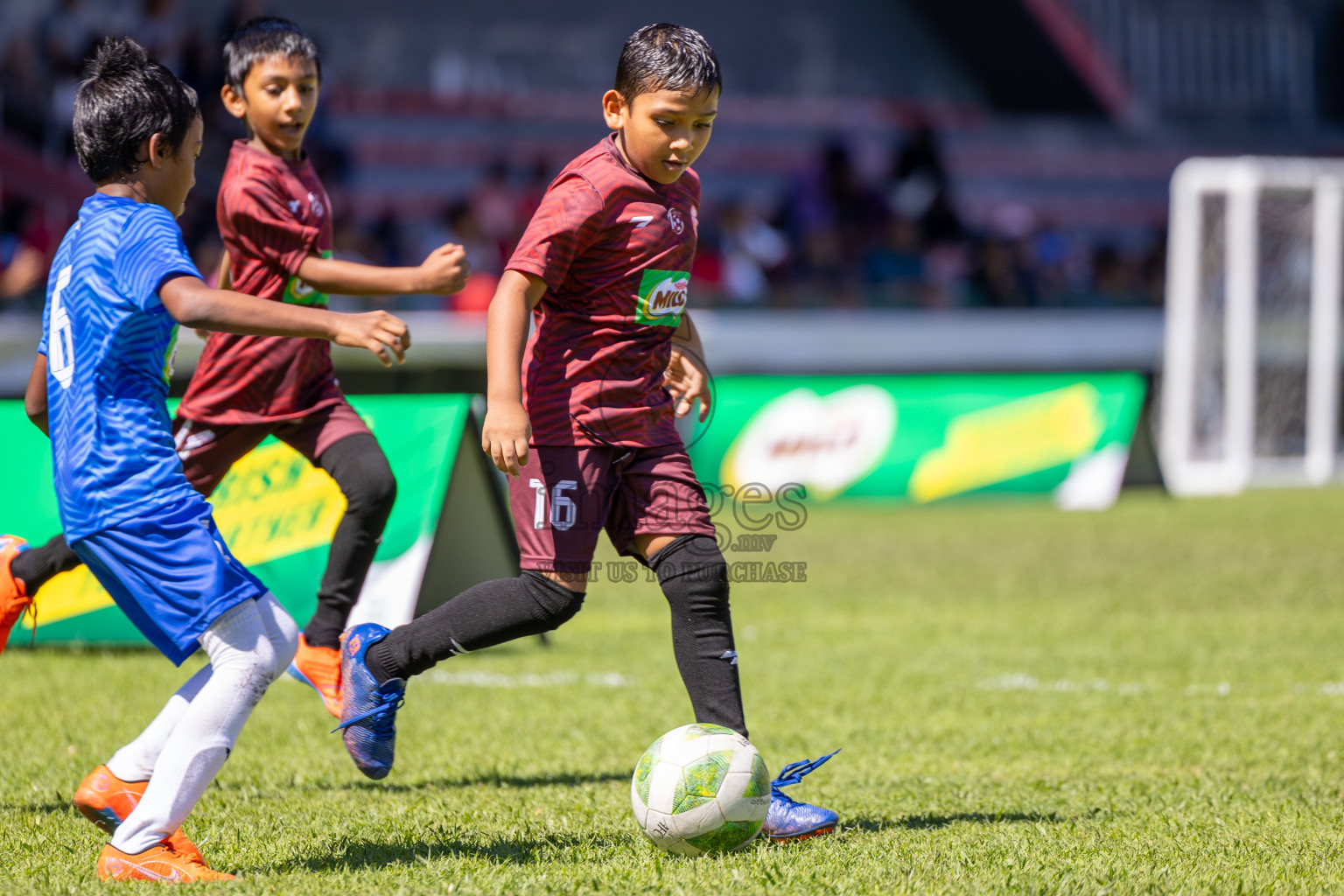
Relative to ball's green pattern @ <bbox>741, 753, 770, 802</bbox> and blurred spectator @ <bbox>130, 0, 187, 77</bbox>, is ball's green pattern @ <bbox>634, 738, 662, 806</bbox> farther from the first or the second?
Result: blurred spectator @ <bbox>130, 0, 187, 77</bbox>

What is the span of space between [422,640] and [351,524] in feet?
3.24

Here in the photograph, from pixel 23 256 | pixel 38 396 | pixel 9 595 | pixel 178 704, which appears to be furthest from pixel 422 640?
pixel 23 256

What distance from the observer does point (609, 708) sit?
19.0ft

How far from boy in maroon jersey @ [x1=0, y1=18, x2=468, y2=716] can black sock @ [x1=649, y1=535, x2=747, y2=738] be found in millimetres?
1249

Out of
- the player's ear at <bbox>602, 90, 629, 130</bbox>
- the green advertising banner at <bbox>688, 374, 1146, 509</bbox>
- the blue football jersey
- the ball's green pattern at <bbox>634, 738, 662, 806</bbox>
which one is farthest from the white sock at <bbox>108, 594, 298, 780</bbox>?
the green advertising banner at <bbox>688, 374, 1146, 509</bbox>

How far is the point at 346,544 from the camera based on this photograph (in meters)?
4.85

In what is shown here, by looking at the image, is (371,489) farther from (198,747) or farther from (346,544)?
(198,747)

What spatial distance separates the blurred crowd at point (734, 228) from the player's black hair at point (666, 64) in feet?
31.1

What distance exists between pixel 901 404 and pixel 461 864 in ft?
32.5

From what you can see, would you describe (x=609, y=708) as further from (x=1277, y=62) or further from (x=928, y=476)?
(x=1277, y=62)

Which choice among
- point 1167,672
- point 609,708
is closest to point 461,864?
point 609,708

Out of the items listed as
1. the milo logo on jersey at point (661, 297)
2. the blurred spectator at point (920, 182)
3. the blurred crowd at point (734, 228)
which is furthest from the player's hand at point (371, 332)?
the blurred spectator at point (920, 182)

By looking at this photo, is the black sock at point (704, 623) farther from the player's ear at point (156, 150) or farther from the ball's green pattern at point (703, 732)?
the player's ear at point (156, 150)

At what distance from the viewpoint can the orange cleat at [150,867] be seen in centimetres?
336
